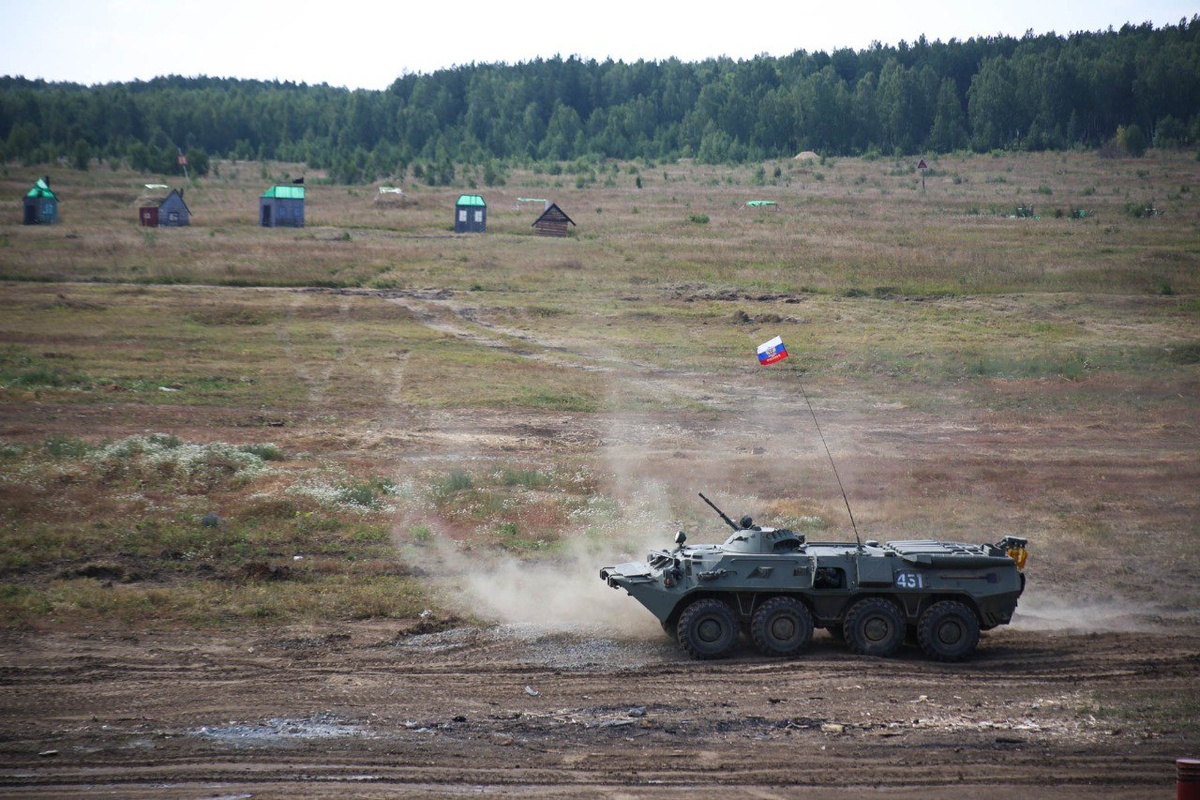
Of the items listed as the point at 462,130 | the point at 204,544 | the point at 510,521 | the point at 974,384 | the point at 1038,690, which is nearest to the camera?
the point at 1038,690

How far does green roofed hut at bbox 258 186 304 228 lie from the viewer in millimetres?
60906

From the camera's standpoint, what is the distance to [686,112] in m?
125

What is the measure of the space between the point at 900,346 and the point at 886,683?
77.4 ft

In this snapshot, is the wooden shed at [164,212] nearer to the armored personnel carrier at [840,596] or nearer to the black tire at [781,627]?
the armored personnel carrier at [840,596]

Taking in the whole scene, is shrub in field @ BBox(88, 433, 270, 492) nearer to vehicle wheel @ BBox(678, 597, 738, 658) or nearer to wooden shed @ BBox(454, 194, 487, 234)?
vehicle wheel @ BBox(678, 597, 738, 658)

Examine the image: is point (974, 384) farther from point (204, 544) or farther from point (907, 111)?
point (907, 111)

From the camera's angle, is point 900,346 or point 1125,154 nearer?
point 900,346

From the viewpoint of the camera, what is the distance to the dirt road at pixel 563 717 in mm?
10422

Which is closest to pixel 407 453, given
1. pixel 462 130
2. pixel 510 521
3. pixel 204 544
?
pixel 510 521

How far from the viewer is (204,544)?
18281 millimetres

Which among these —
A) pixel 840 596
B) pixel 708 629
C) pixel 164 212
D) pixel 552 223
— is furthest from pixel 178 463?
pixel 164 212

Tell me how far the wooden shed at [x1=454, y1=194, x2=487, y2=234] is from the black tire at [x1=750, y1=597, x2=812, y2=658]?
47.2m

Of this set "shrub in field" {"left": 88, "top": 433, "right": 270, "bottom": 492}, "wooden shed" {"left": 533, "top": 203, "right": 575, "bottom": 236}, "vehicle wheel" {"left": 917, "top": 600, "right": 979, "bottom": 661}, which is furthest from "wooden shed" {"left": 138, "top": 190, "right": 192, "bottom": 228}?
"vehicle wheel" {"left": 917, "top": 600, "right": 979, "bottom": 661}

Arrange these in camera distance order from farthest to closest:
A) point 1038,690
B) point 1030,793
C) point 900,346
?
point 900,346
point 1038,690
point 1030,793
